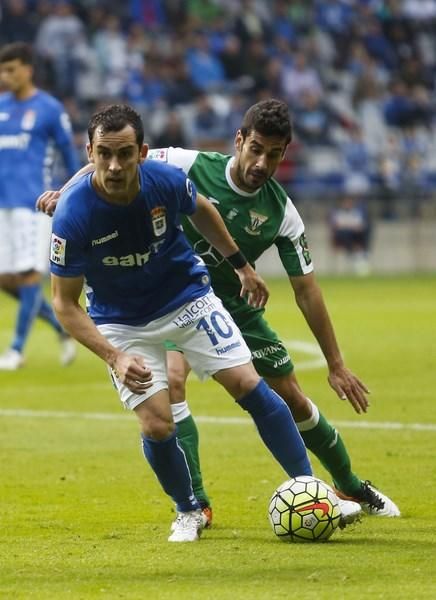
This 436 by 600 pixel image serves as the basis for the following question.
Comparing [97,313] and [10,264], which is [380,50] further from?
[97,313]

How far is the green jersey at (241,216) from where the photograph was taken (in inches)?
272

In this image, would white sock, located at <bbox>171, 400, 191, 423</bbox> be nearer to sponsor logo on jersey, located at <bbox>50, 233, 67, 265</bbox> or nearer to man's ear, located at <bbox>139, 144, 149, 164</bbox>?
sponsor logo on jersey, located at <bbox>50, 233, 67, 265</bbox>

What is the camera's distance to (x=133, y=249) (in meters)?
6.19

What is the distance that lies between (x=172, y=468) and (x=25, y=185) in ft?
24.7

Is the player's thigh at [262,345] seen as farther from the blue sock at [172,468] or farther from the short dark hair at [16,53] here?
the short dark hair at [16,53]

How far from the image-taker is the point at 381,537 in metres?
6.31

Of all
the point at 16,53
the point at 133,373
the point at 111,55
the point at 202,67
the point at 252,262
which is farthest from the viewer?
the point at 202,67

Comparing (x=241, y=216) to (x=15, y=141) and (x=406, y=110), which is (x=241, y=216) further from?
(x=406, y=110)

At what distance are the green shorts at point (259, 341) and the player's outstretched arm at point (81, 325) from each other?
1.06 meters

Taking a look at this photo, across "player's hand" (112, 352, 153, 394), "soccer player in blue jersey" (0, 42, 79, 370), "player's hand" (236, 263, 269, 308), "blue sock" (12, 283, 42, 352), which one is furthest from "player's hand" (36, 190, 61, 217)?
"blue sock" (12, 283, 42, 352)

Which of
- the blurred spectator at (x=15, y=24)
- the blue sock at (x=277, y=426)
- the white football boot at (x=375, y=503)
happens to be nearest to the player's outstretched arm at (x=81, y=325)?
the blue sock at (x=277, y=426)

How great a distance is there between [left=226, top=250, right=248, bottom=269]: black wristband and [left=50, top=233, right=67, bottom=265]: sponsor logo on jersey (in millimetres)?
909

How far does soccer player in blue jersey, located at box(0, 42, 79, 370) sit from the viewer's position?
13.2m

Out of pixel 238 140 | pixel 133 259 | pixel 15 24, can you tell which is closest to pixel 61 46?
pixel 15 24
